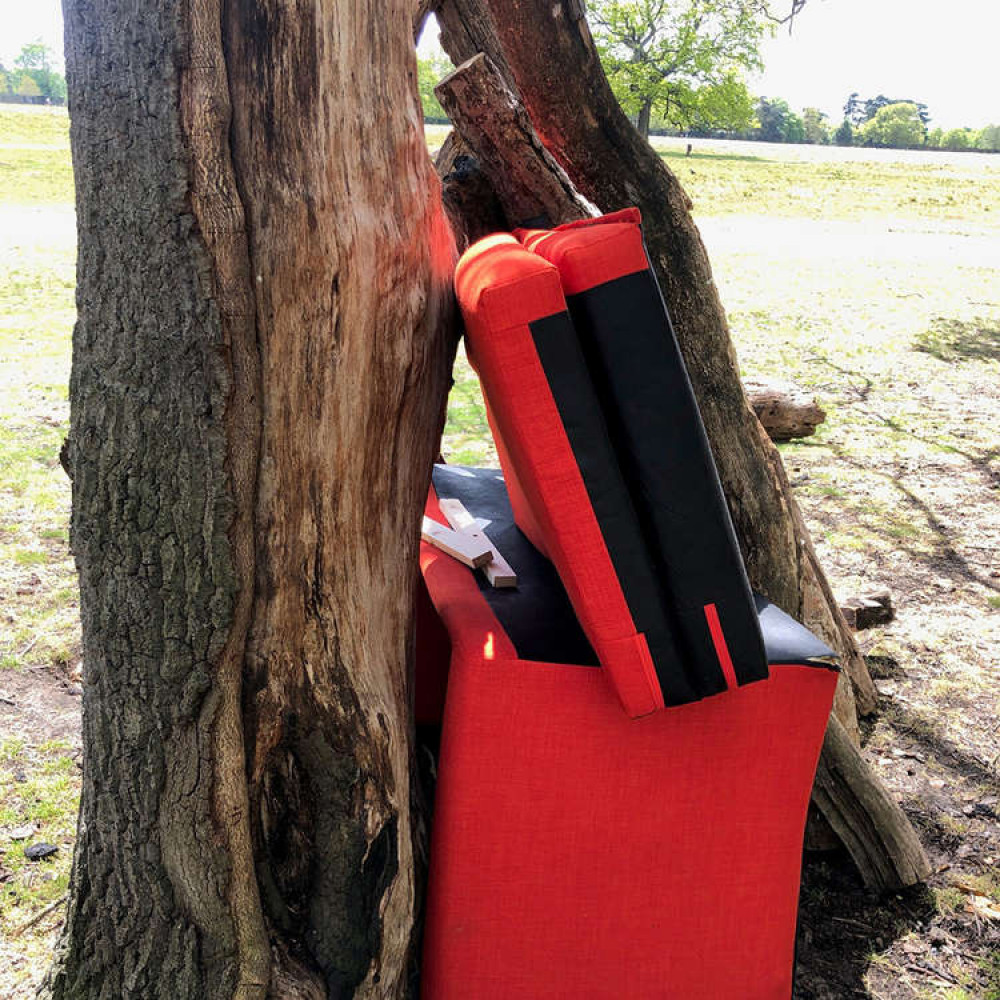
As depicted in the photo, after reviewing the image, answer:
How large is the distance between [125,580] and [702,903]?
125cm

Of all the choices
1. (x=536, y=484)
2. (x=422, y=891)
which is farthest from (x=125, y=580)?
(x=422, y=891)

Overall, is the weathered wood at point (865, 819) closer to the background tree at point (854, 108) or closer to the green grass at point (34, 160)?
the green grass at point (34, 160)

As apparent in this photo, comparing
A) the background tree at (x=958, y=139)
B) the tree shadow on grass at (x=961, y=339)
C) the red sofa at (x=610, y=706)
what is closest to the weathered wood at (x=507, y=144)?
the red sofa at (x=610, y=706)

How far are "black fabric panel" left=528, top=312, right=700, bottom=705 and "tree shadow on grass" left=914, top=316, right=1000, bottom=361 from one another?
307 inches

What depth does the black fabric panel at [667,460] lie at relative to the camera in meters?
1.67

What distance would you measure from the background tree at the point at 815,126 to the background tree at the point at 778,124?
0.37 metres

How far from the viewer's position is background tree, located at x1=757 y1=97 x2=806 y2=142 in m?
63.1

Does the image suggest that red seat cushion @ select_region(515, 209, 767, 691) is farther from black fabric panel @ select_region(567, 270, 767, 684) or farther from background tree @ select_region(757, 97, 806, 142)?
background tree @ select_region(757, 97, 806, 142)

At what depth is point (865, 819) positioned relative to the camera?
2.50 metres

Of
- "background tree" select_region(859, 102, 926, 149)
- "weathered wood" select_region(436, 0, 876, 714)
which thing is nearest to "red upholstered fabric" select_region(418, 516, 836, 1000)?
"weathered wood" select_region(436, 0, 876, 714)

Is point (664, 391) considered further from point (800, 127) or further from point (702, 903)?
point (800, 127)

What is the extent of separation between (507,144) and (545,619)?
1.13 m

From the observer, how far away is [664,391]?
1.70m

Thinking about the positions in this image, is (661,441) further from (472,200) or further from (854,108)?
(854,108)
